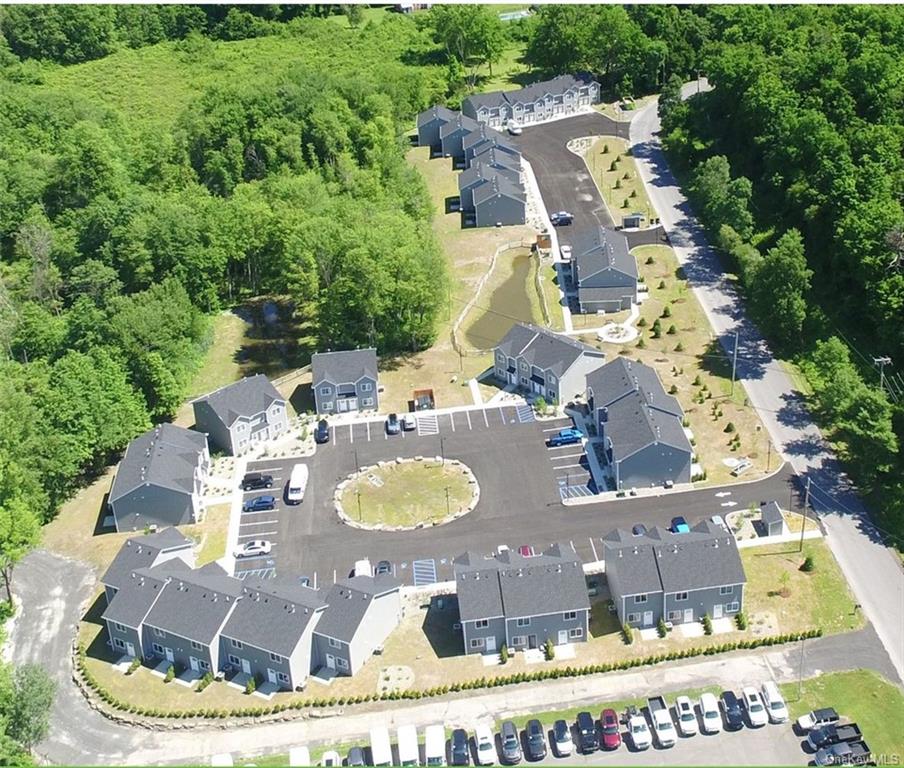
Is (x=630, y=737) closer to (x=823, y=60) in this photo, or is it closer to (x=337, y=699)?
(x=337, y=699)

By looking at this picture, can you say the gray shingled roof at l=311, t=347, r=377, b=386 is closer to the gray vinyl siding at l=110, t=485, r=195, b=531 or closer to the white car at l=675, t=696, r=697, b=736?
the gray vinyl siding at l=110, t=485, r=195, b=531

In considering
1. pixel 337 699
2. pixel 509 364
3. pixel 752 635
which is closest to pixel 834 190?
pixel 509 364

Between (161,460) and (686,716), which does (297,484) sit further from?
(686,716)

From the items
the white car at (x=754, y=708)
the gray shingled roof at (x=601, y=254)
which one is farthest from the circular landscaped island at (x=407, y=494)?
the gray shingled roof at (x=601, y=254)

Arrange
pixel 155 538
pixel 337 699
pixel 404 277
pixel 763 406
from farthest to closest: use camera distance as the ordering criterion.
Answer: pixel 404 277 → pixel 763 406 → pixel 155 538 → pixel 337 699

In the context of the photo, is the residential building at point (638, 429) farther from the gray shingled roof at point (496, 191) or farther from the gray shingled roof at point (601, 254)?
the gray shingled roof at point (496, 191)

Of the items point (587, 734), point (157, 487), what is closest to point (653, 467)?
point (587, 734)

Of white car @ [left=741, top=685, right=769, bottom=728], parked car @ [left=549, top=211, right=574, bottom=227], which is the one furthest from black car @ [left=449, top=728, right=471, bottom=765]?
parked car @ [left=549, top=211, right=574, bottom=227]
